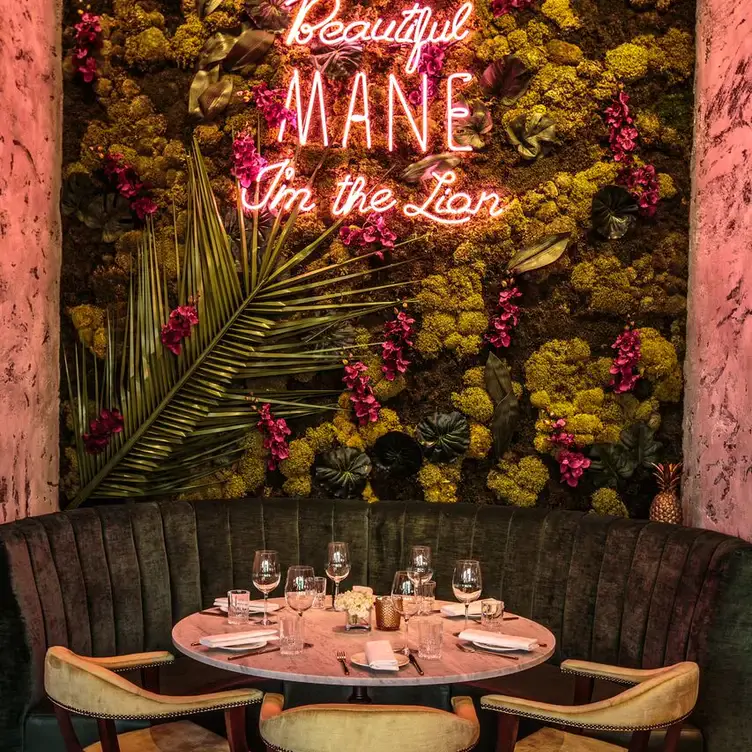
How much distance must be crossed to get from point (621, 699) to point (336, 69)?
328 centimetres

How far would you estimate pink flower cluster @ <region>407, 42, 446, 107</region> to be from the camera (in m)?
4.36

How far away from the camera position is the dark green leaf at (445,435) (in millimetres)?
4281

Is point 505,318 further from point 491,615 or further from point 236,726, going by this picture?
point 236,726

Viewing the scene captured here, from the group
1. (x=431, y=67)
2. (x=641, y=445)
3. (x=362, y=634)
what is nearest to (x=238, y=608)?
(x=362, y=634)

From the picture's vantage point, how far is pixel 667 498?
3986 millimetres

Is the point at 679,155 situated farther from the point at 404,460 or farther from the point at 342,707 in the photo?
the point at 342,707

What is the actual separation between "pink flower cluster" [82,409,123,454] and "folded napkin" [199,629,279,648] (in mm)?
1820

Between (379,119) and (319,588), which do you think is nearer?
(319,588)

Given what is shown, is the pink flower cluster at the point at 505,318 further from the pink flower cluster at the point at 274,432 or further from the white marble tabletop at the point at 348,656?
the white marble tabletop at the point at 348,656

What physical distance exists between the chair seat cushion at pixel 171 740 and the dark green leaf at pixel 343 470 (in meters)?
1.60

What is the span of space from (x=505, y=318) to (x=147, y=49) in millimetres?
2241

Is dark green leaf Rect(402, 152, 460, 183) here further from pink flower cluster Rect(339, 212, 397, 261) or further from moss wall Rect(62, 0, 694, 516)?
pink flower cluster Rect(339, 212, 397, 261)

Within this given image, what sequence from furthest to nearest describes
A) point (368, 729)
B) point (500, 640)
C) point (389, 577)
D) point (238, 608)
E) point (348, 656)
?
1. point (389, 577)
2. point (238, 608)
3. point (500, 640)
4. point (348, 656)
5. point (368, 729)

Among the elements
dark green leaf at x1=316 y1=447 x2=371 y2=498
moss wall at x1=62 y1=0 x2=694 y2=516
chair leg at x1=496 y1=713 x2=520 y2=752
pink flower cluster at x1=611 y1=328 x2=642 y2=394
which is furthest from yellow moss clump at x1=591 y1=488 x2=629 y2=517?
chair leg at x1=496 y1=713 x2=520 y2=752
